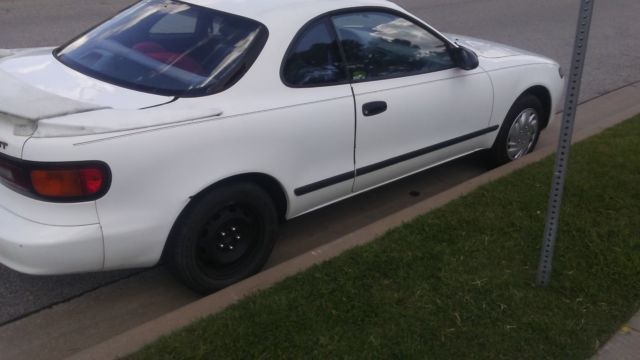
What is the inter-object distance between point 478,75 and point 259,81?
6.36ft

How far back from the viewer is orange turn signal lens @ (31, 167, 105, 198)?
2.96 meters

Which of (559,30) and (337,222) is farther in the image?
(559,30)

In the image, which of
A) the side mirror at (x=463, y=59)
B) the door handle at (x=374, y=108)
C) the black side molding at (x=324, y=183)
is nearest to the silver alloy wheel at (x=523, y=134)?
the side mirror at (x=463, y=59)

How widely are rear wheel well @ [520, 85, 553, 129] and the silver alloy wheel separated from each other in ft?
0.42

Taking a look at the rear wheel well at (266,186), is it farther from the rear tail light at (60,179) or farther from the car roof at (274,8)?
the car roof at (274,8)

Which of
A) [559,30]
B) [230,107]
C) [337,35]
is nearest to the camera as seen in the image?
[230,107]

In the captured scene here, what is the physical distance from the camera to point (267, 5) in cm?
396

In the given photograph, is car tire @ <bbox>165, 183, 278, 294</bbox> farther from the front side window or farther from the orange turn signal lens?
the front side window

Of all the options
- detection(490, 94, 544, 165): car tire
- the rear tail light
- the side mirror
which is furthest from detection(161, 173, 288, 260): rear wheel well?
detection(490, 94, 544, 165): car tire

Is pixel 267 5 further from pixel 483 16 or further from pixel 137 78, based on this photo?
pixel 483 16

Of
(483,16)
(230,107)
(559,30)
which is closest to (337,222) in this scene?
(230,107)

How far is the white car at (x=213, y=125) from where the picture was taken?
3039mm

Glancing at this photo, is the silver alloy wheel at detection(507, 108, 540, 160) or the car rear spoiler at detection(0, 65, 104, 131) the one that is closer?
the car rear spoiler at detection(0, 65, 104, 131)

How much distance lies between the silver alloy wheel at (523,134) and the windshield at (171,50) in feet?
8.35
